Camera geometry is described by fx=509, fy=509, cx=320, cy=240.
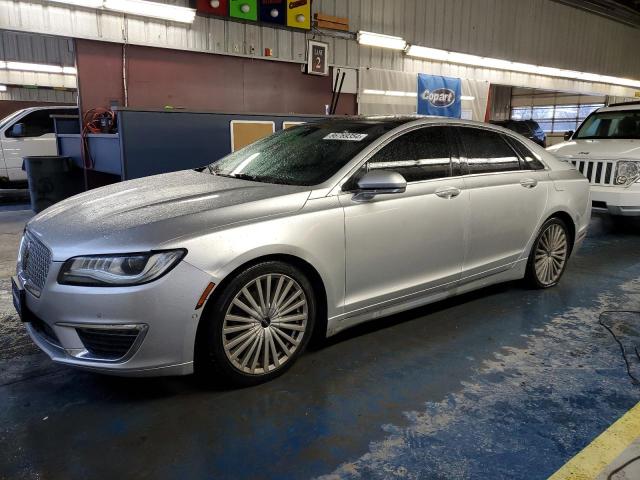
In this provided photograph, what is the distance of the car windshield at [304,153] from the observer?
9.59ft

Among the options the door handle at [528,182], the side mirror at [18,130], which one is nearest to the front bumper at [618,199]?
the door handle at [528,182]

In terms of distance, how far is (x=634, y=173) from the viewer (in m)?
6.03

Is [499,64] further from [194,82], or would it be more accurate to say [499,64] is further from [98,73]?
[98,73]

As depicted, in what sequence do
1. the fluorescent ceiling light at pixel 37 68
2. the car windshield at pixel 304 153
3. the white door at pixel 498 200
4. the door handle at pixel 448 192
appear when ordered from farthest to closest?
the fluorescent ceiling light at pixel 37 68
the white door at pixel 498 200
the door handle at pixel 448 192
the car windshield at pixel 304 153

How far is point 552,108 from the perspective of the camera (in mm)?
30828

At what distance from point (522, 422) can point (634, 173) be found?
16.2 ft

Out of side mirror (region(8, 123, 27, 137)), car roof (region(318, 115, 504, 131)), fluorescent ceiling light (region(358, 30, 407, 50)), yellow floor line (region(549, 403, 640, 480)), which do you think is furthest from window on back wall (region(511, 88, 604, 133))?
yellow floor line (region(549, 403, 640, 480))

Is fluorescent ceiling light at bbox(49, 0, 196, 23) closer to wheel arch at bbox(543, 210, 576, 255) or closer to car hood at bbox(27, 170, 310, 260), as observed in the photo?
car hood at bbox(27, 170, 310, 260)

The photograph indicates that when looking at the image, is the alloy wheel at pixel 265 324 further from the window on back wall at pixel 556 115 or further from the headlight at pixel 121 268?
the window on back wall at pixel 556 115

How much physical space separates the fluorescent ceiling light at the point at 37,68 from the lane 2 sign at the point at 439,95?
11576 millimetres

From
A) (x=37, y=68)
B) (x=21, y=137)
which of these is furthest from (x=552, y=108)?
(x=21, y=137)

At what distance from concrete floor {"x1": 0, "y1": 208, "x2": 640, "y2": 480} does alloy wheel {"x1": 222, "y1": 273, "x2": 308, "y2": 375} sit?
6.2 inches

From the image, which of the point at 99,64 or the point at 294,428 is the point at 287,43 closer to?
the point at 99,64

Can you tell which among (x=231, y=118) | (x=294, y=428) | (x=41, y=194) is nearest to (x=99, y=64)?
(x=41, y=194)
